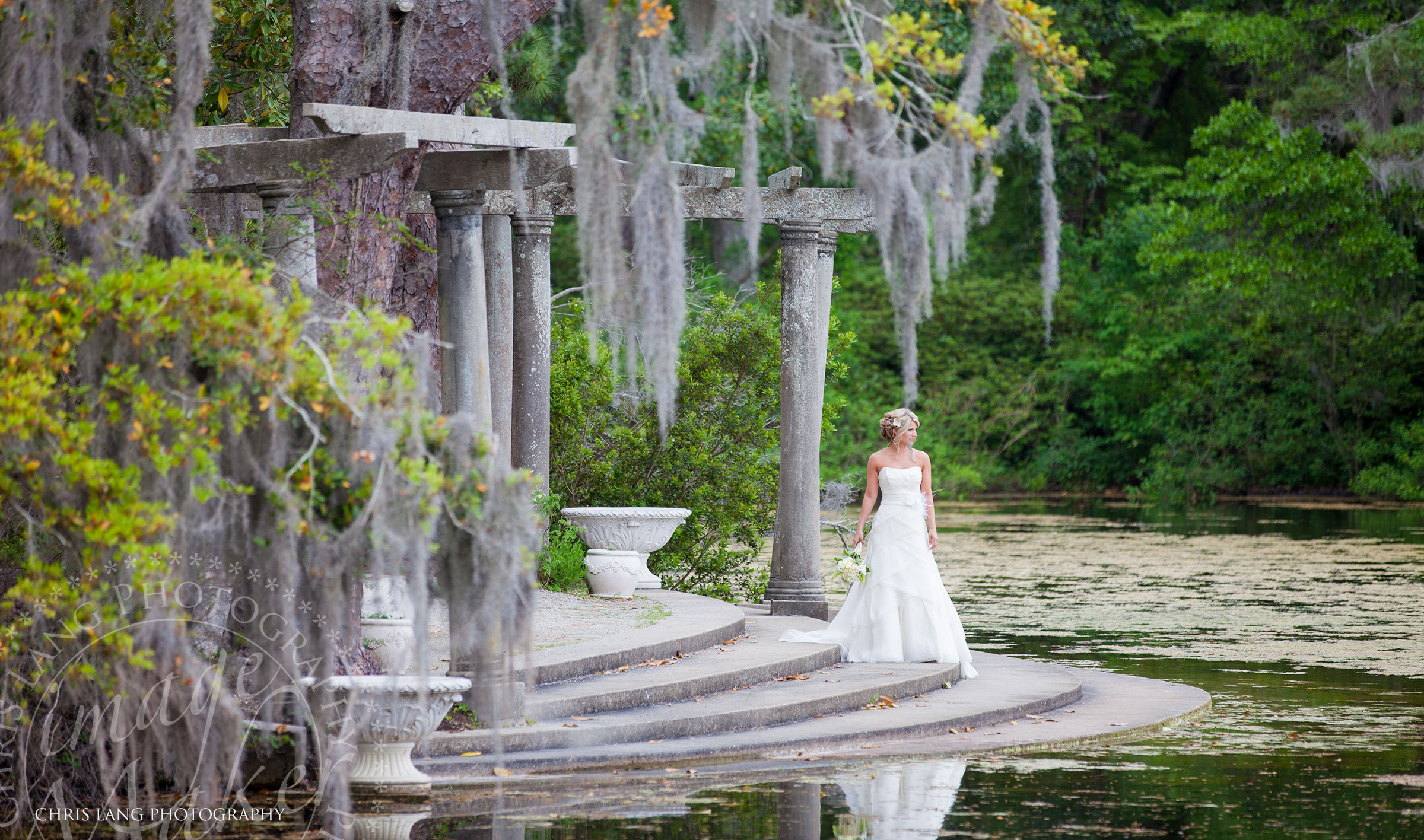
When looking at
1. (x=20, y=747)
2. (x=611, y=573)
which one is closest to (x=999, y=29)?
(x=20, y=747)

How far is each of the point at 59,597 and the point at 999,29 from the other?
155 inches

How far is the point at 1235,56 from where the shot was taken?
1188 inches

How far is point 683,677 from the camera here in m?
8.65

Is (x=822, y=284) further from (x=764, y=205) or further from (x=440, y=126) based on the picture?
(x=440, y=126)

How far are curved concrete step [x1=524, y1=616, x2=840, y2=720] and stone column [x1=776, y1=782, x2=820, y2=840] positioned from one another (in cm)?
135

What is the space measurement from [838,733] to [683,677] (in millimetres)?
945

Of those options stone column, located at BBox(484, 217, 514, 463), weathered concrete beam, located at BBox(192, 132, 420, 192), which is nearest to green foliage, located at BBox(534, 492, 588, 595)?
stone column, located at BBox(484, 217, 514, 463)

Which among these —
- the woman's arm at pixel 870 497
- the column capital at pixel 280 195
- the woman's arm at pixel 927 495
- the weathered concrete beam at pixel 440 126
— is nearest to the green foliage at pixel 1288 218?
the woman's arm at pixel 927 495

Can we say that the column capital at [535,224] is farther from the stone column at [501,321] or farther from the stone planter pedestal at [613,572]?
the stone planter pedestal at [613,572]

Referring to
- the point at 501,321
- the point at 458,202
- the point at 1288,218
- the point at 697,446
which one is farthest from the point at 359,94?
the point at 1288,218

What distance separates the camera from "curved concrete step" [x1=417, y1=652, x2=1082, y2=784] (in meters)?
7.21

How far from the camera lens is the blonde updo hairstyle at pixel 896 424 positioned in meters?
10.7

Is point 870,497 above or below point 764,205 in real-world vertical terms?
below

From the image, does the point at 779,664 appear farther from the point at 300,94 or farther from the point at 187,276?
the point at 187,276
